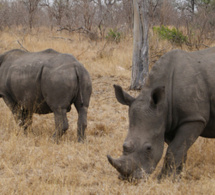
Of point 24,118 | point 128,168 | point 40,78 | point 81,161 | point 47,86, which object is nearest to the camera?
point 128,168

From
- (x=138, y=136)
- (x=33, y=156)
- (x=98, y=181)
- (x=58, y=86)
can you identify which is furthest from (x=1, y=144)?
(x=138, y=136)

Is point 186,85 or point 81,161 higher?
point 186,85

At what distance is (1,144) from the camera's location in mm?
5316

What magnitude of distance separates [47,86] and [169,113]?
2.42 meters

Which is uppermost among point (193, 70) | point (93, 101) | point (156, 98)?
point (193, 70)

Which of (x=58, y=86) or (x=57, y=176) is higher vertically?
(x=58, y=86)

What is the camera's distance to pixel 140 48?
9.35m

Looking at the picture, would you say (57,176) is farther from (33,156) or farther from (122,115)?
(122,115)

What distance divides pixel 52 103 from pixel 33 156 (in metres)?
1.13

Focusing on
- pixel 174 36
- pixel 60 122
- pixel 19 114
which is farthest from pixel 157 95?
pixel 174 36

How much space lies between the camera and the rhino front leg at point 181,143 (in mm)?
3932

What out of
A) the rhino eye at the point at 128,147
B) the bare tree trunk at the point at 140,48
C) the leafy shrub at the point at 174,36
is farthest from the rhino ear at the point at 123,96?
the leafy shrub at the point at 174,36

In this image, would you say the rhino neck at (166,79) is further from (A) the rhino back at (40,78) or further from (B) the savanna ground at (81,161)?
(A) the rhino back at (40,78)

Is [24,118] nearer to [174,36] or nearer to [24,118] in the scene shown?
[24,118]
